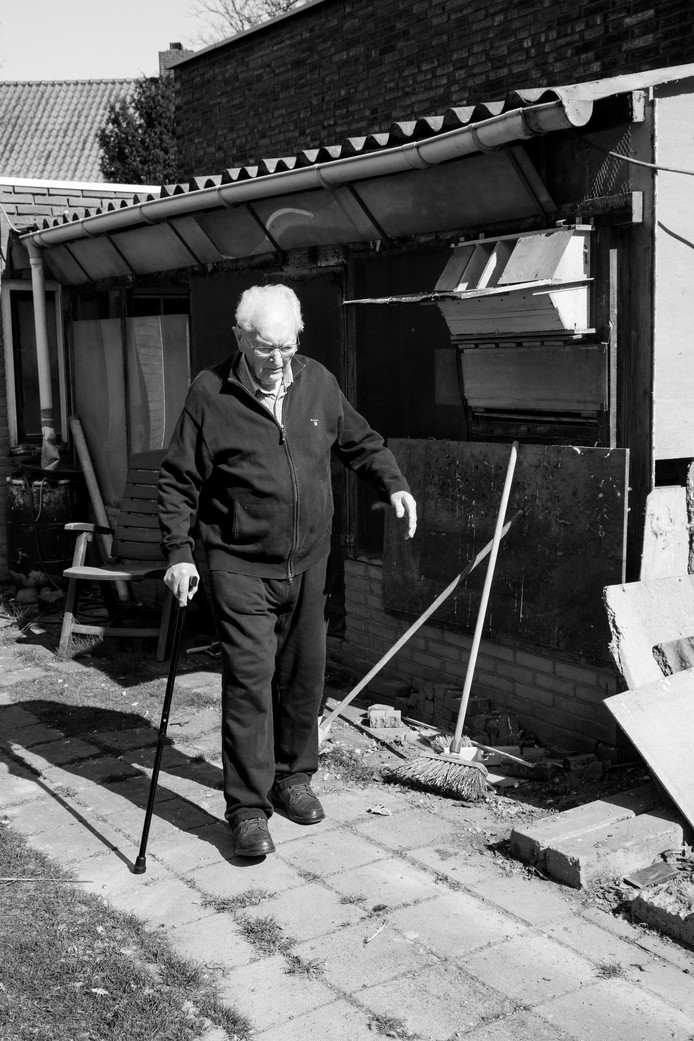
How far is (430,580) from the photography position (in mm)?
5781

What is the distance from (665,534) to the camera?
4.77 meters

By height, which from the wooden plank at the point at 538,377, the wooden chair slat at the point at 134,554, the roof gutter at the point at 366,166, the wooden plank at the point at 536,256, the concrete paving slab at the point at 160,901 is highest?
the roof gutter at the point at 366,166

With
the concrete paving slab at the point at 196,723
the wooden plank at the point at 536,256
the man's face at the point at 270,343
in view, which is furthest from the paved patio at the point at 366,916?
the wooden plank at the point at 536,256

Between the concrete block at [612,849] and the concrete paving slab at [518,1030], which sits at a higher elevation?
the concrete block at [612,849]

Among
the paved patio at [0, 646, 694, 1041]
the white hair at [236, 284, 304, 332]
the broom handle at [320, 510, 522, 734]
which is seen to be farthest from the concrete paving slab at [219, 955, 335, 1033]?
the white hair at [236, 284, 304, 332]

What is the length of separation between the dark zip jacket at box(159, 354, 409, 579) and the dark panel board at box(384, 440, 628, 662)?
49.0 inches

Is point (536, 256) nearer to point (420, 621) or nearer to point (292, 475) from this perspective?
point (292, 475)

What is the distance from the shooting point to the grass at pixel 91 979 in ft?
10.0

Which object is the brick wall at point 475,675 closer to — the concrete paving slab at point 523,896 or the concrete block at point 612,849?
the concrete block at point 612,849

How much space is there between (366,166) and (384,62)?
20.5 ft

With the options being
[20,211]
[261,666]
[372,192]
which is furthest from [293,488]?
[20,211]

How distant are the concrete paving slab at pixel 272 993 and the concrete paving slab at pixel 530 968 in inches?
19.0

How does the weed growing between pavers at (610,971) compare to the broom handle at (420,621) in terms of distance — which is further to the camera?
the broom handle at (420,621)

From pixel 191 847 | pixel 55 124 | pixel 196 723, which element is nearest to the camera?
pixel 191 847
